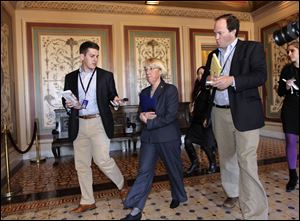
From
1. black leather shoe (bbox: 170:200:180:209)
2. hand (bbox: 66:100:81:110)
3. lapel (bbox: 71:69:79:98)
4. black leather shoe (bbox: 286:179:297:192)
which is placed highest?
lapel (bbox: 71:69:79:98)

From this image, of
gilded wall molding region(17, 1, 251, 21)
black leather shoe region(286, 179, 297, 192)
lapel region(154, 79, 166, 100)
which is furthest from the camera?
gilded wall molding region(17, 1, 251, 21)

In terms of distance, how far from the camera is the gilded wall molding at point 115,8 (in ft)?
19.2

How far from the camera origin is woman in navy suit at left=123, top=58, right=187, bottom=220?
250cm

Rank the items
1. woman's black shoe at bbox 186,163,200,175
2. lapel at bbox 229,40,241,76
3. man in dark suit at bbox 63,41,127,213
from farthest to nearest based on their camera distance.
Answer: woman's black shoe at bbox 186,163,200,175
man in dark suit at bbox 63,41,127,213
lapel at bbox 229,40,241,76

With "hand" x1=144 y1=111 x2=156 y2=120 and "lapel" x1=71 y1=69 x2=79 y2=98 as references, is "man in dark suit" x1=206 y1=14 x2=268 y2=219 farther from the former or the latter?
"lapel" x1=71 y1=69 x2=79 y2=98

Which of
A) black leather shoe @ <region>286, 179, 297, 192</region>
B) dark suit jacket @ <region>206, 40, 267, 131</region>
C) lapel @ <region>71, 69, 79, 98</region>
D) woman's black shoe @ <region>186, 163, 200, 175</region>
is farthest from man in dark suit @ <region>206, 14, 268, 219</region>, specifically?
woman's black shoe @ <region>186, 163, 200, 175</region>

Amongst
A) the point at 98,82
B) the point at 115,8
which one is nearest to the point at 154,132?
the point at 98,82

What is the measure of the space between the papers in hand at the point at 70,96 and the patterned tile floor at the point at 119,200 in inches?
43.7

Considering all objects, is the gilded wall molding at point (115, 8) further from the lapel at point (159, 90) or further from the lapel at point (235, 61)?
the lapel at point (235, 61)

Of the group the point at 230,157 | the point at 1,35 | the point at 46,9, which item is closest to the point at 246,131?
the point at 230,157

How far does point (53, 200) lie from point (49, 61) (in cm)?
371

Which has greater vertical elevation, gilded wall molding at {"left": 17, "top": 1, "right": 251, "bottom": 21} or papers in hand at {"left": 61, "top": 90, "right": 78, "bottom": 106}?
gilded wall molding at {"left": 17, "top": 1, "right": 251, "bottom": 21}

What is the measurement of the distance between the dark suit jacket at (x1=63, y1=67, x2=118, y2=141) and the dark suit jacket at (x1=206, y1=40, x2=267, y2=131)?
3.99ft

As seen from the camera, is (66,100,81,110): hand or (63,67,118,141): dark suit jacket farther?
(63,67,118,141): dark suit jacket
